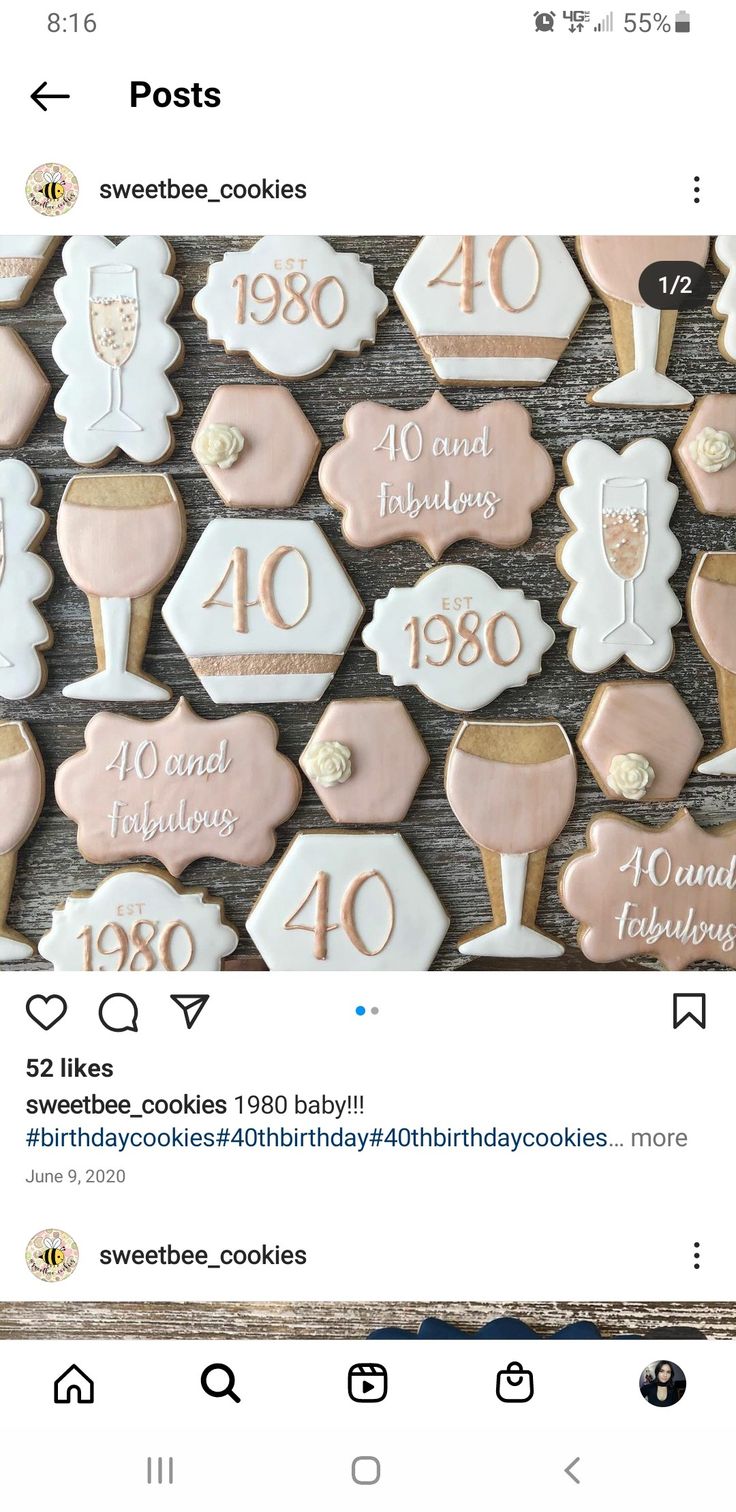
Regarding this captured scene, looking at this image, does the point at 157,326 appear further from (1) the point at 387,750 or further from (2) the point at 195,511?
(1) the point at 387,750

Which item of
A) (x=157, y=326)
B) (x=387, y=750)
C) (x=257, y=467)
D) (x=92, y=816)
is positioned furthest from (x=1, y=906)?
(x=157, y=326)

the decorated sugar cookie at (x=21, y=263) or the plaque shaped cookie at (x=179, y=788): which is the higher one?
the decorated sugar cookie at (x=21, y=263)

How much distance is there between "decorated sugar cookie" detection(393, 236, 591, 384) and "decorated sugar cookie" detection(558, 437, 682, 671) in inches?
4.9

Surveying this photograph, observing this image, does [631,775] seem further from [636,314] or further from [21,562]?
[21,562]
